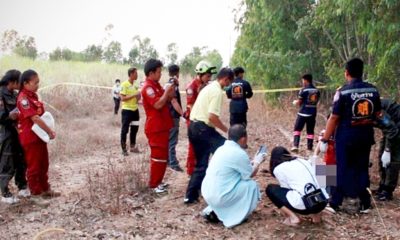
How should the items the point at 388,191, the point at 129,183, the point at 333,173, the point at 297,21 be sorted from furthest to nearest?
the point at 297,21 → the point at 129,183 → the point at 388,191 → the point at 333,173

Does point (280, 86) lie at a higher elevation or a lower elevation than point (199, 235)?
higher

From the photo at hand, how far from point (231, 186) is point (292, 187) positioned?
662 millimetres

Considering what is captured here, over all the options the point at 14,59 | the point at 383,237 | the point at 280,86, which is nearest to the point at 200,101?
the point at 383,237

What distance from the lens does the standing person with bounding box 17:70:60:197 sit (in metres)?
5.42

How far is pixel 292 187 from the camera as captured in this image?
15.5 feet

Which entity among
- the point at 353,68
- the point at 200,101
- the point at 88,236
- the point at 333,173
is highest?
the point at 353,68

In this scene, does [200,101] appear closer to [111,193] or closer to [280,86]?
[111,193]

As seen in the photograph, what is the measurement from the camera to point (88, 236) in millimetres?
4820

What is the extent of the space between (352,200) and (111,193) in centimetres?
317

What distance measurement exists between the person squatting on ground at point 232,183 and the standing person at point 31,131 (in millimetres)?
2280

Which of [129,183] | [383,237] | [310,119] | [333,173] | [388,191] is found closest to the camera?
[383,237]

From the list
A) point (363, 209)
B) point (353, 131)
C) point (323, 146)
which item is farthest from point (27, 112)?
point (363, 209)

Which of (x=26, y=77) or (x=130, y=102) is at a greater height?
(x=26, y=77)

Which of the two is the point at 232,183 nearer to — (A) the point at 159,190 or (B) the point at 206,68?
(A) the point at 159,190
